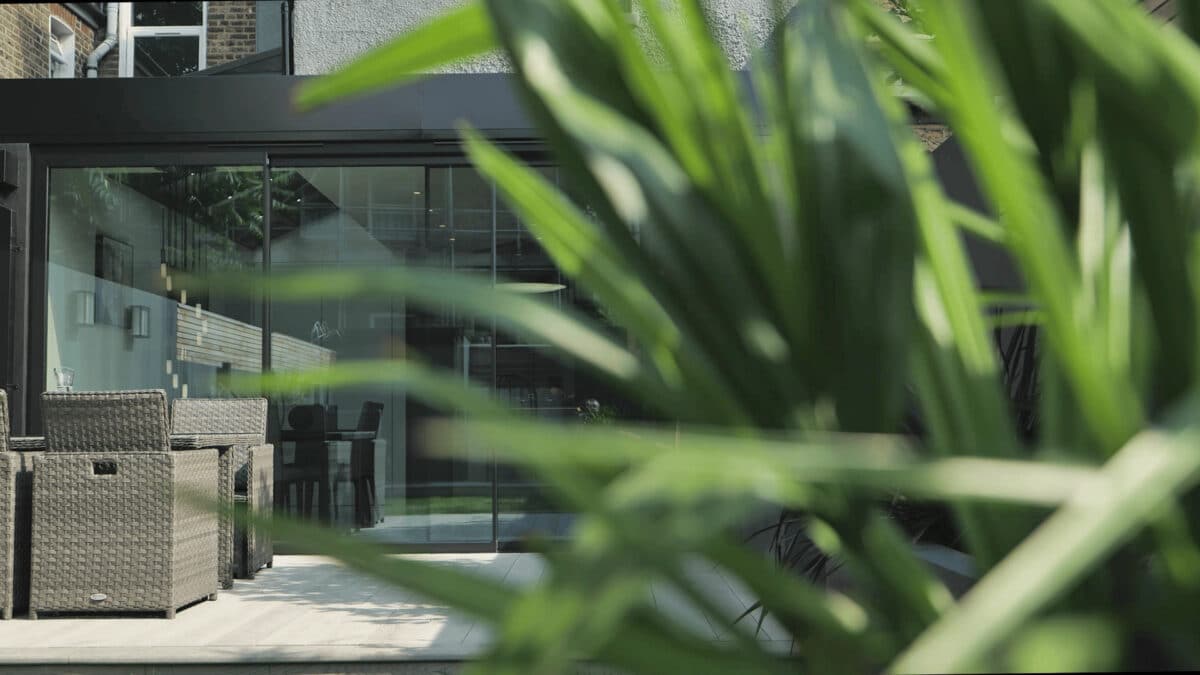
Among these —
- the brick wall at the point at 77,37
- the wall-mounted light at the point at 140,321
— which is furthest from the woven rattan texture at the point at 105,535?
the brick wall at the point at 77,37

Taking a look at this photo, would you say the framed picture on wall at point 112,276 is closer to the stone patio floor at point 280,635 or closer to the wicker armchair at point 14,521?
the stone patio floor at point 280,635

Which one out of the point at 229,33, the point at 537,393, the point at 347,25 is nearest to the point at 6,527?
the point at 537,393

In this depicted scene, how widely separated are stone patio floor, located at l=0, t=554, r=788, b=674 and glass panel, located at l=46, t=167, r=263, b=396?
1.91 m

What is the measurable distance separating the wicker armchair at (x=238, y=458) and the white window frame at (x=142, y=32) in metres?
6.86

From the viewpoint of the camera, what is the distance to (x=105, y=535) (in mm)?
4516

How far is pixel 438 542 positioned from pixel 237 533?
1.46 m

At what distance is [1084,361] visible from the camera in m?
0.45

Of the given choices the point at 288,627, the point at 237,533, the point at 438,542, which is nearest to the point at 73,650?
the point at 288,627

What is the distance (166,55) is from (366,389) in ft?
24.9

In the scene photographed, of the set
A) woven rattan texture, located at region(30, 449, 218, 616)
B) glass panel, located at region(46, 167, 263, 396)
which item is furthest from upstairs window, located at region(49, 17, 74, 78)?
woven rattan texture, located at region(30, 449, 218, 616)

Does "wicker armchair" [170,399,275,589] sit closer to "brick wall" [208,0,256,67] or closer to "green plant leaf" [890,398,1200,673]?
"green plant leaf" [890,398,1200,673]

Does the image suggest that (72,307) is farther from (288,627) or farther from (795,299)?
(795,299)

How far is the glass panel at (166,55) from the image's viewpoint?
39.7 feet

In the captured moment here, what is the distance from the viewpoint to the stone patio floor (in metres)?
3.36
